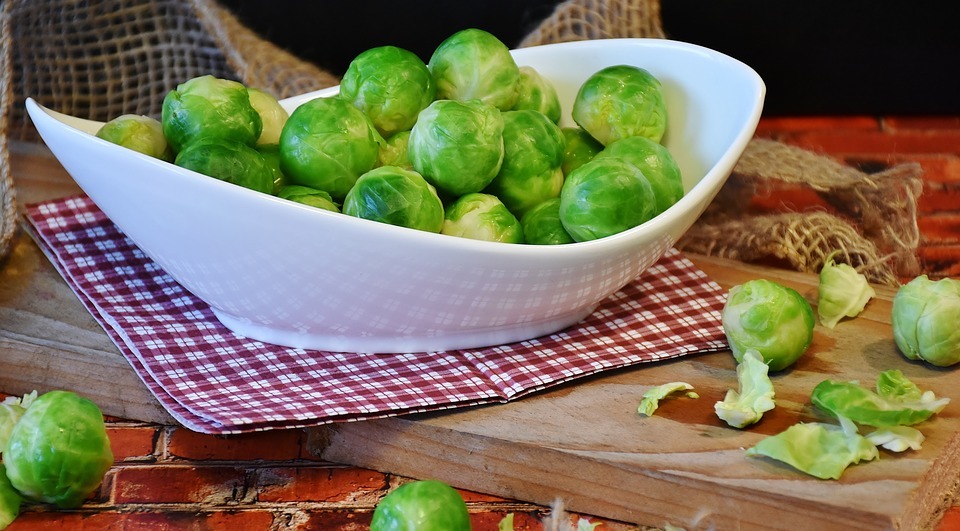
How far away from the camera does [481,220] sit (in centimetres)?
142

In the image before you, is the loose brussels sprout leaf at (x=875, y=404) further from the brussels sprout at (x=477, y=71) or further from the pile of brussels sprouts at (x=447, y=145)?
the brussels sprout at (x=477, y=71)

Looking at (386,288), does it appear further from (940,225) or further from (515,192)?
(940,225)

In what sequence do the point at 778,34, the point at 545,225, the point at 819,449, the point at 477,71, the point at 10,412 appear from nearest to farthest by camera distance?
the point at 819,449 < the point at 10,412 < the point at 545,225 < the point at 477,71 < the point at 778,34

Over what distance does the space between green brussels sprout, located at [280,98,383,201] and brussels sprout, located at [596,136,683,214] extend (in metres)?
0.36

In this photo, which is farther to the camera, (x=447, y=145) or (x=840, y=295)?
(x=840, y=295)

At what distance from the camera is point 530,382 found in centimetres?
139

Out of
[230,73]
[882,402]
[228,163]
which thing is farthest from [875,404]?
[230,73]

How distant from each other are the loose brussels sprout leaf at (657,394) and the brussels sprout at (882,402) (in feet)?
0.55

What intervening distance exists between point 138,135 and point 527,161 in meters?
0.59

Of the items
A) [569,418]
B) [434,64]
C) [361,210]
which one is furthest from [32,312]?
[569,418]

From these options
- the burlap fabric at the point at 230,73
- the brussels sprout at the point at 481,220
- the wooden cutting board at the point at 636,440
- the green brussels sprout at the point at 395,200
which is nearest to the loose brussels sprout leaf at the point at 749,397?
the wooden cutting board at the point at 636,440

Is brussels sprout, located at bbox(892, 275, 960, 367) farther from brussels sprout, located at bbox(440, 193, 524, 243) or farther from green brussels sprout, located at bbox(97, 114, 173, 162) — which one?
green brussels sprout, located at bbox(97, 114, 173, 162)

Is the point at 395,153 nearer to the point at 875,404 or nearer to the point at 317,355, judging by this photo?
the point at 317,355

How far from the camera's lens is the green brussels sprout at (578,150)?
5.41 ft
